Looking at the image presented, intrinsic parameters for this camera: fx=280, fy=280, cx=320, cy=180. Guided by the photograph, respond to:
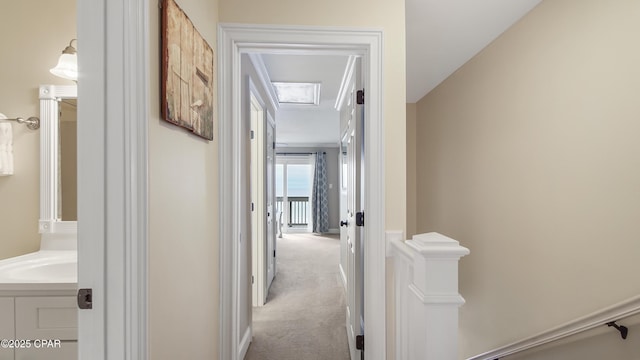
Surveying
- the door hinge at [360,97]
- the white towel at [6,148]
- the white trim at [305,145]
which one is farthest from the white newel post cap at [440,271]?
the white trim at [305,145]

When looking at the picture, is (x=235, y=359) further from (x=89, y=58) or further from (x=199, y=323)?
(x=89, y=58)

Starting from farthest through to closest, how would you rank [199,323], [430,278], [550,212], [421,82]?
[421,82]
[550,212]
[199,323]
[430,278]

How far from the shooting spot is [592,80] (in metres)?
1.50

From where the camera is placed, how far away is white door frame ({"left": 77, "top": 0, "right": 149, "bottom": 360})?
30.0 inches

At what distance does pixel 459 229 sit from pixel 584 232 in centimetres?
142

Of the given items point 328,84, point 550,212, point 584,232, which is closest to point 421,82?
point 328,84

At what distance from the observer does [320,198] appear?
7.77 m

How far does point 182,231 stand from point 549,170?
2.13m

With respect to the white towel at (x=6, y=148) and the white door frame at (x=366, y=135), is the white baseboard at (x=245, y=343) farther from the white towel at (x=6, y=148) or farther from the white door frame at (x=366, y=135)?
the white towel at (x=6, y=148)

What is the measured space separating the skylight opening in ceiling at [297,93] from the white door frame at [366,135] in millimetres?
1478

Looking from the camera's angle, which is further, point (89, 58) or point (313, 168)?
point (313, 168)

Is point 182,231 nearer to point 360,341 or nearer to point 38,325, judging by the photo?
point 38,325

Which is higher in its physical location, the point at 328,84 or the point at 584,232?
the point at 328,84

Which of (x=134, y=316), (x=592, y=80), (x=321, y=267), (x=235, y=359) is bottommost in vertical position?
(x=321, y=267)
